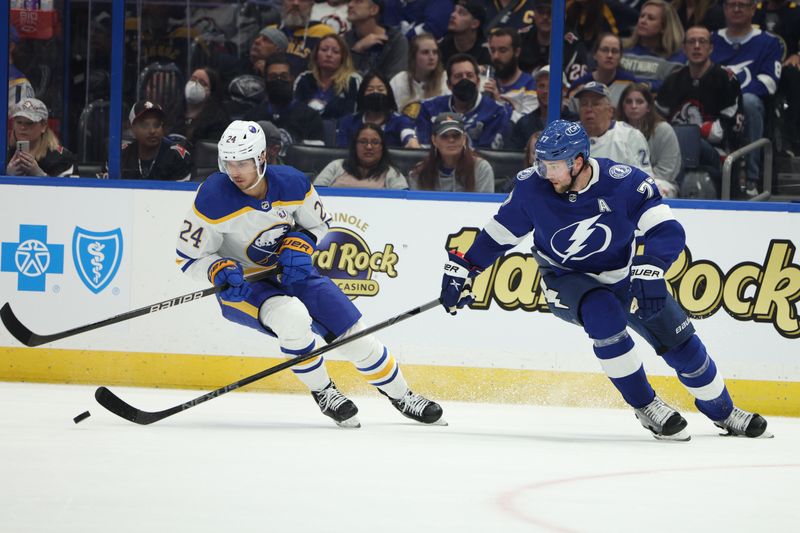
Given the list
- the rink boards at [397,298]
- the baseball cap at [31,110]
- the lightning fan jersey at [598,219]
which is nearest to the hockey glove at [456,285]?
the lightning fan jersey at [598,219]

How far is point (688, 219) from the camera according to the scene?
18.0 feet

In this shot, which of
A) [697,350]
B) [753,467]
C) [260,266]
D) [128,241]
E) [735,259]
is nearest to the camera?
[753,467]

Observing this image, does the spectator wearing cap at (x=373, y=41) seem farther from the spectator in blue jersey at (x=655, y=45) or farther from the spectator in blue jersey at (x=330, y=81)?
the spectator in blue jersey at (x=655, y=45)

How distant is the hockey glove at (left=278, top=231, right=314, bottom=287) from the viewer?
15.1ft

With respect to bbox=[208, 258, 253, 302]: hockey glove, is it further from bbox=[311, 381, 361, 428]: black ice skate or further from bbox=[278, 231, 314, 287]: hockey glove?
bbox=[311, 381, 361, 428]: black ice skate

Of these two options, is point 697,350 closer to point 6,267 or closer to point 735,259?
point 735,259

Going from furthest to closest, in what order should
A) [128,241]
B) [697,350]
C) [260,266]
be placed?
[128,241], [260,266], [697,350]

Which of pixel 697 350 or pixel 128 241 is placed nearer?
pixel 697 350

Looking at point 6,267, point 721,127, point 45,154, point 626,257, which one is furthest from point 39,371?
point 721,127

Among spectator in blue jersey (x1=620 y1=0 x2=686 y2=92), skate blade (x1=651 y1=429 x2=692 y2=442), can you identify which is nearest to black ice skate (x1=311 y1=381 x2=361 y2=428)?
skate blade (x1=651 y1=429 x2=692 y2=442)

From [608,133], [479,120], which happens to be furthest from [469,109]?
[608,133]

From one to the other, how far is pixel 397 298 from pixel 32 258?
1757mm

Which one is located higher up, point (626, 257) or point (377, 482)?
point (626, 257)

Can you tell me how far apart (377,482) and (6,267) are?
3.17 m
